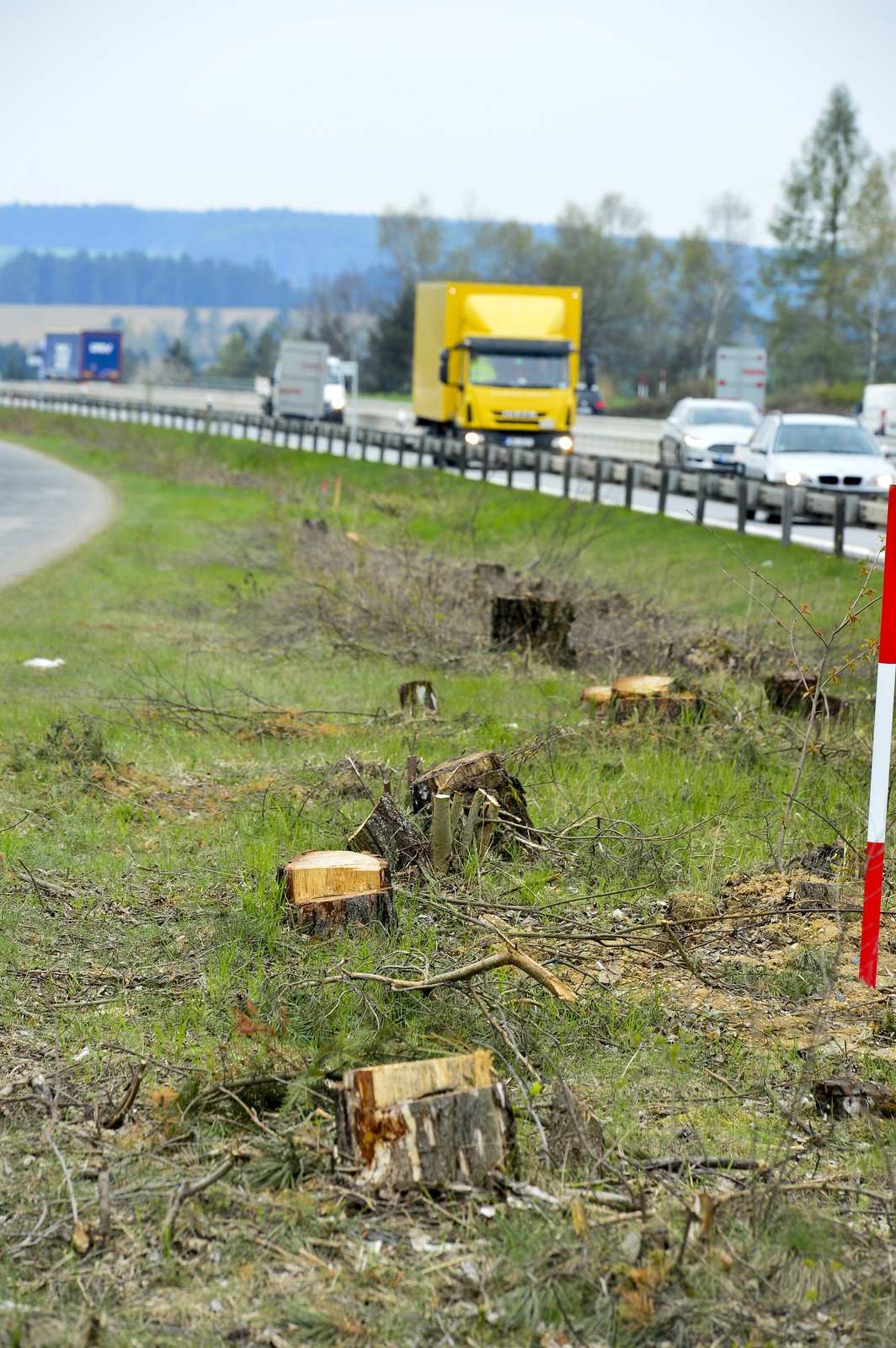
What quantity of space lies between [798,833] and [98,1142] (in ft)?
13.1

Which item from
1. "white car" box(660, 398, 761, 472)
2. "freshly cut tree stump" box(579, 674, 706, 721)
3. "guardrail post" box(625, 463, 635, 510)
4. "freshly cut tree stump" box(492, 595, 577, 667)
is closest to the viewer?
"freshly cut tree stump" box(579, 674, 706, 721)

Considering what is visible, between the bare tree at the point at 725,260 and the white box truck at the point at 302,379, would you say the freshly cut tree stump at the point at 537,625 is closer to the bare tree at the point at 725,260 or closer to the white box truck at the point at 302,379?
the white box truck at the point at 302,379

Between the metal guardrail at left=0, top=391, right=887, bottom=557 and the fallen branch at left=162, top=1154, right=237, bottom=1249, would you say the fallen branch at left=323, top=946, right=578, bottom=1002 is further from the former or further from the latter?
the metal guardrail at left=0, top=391, right=887, bottom=557

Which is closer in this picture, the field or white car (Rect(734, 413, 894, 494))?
the field

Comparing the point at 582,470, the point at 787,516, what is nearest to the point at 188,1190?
the point at 787,516

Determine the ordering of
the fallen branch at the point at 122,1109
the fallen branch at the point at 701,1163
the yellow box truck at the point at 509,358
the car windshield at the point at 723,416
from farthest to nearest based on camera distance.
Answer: the car windshield at the point at 723,416, the yellow box truck at the point at 509,358, the fallen branch at the point at 122,1109, the fallen branch at the point at 701,1163

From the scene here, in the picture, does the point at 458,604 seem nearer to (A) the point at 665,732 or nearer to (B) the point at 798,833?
(A) the point at 665,732

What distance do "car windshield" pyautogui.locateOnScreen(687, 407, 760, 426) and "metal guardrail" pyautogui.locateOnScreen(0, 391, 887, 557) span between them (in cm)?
228

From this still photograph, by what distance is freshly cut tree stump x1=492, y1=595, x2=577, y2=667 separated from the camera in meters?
11.9

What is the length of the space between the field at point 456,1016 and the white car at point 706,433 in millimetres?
22781

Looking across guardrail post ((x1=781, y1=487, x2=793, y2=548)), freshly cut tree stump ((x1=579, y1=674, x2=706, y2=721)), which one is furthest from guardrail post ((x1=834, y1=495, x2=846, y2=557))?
freshly cut tree stump ((x1=579, y1=674, x2=706, y2=721))

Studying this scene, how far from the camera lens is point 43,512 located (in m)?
27.5

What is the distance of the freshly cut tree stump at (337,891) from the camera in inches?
224

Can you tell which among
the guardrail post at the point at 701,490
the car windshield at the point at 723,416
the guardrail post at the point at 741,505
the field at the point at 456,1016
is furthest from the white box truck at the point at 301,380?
the field at the point at 456,1016
